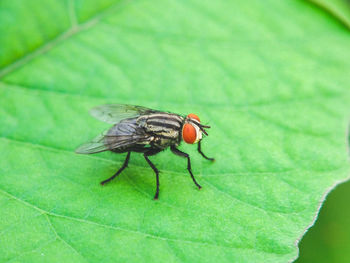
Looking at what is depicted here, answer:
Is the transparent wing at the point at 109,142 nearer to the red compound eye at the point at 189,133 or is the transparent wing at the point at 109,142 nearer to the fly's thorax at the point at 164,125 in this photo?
the fly's thorax at the point at 164,125

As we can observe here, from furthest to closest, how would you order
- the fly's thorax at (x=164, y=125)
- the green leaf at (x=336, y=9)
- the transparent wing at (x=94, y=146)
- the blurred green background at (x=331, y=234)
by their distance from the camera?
the green leaf at (x=336, y=9)
the blurred green background at (x=331, y=234)
the fly's thorax at (x=164, y=125)
the transparent wing at (x=94, y=146)

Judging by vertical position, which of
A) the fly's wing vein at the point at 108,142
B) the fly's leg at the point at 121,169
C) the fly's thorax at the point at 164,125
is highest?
the fly's thorax at the point at 164,125

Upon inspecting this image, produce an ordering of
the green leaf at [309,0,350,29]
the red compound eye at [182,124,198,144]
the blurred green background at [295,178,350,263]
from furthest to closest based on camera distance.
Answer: the green leaf at [309,0,350,29] → the blurred green background at [295,178,350,263] → the red compound eye at [182,124,198,144]

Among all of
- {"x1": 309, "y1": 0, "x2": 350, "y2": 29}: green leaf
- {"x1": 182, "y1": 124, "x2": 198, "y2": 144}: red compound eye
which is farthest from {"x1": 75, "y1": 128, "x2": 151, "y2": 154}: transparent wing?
{"x1": 309, "y1": 0, "x2": 350, "y2": 29}: green leaf

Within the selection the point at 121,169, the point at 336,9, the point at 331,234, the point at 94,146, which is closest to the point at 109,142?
the point at 94,146

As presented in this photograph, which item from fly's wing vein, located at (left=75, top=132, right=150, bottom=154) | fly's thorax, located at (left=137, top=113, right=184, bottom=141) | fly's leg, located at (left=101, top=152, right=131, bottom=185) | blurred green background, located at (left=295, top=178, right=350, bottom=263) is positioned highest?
fly's thorax, located at (left=137, top=113, right=184, bottom=141)

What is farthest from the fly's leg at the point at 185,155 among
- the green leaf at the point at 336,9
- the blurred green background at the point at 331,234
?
the green leaf at the point at 336,9

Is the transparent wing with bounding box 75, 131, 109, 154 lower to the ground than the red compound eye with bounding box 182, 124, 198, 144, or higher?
lower

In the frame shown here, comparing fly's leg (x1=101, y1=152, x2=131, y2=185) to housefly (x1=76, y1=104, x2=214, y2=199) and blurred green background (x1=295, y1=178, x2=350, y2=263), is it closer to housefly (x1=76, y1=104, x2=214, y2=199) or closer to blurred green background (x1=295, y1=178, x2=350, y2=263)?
housefly (x1=76, y1=104, x2=214, y2=199)
